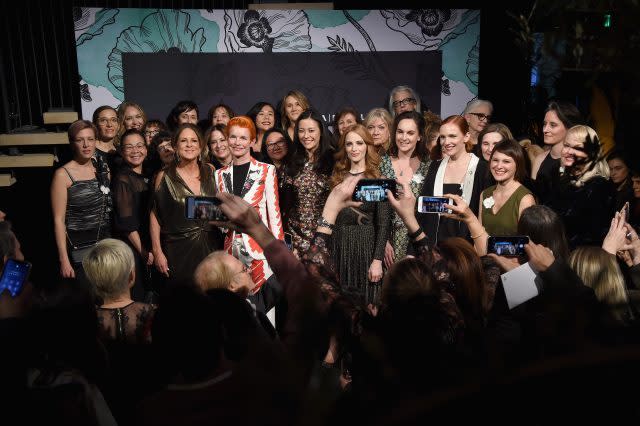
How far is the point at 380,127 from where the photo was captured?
455cm

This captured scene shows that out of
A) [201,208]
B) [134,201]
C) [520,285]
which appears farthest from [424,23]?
[520,285]

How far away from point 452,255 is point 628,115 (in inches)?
40.8

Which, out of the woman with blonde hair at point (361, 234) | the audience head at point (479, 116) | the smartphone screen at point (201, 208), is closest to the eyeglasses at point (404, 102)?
the audience head at point (479, 116)

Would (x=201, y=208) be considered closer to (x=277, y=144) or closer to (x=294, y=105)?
(x=277, y=144)

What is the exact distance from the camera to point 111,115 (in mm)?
4688

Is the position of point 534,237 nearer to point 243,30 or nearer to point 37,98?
point 243,30

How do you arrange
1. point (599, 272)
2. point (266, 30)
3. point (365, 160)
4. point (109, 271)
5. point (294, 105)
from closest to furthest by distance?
point (599, 272), point (109, 271), point (365, 160), point (294, 105), point (266, 30)

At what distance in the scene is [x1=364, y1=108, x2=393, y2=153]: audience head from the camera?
4527 millimetres

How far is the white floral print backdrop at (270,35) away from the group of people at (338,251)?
774 millimetres

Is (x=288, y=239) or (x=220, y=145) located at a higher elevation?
(x=220, y=145)

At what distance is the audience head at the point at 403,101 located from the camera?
5.05m

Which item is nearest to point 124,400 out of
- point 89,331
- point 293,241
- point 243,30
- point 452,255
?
point 89,331

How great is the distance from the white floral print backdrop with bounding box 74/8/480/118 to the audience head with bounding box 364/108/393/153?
151cm

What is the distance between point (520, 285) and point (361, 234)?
1763mm
